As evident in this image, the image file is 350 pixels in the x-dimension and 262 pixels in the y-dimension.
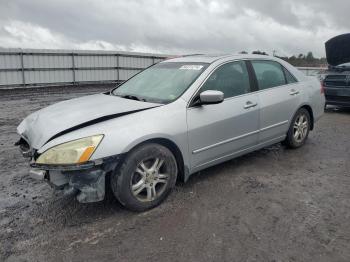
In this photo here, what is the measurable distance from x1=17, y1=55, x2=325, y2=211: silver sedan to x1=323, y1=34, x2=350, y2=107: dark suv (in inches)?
174

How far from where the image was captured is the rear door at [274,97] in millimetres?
4930

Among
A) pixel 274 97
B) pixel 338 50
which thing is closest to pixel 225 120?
pixel 274 97

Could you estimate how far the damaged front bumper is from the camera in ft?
10.6

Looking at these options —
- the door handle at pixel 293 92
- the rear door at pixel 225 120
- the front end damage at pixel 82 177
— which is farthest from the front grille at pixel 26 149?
the door handle at pixel 293 92

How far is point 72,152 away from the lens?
318cm

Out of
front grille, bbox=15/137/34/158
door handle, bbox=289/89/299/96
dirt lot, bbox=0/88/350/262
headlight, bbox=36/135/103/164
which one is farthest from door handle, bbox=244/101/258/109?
front grille, bbox=15/137/34/158

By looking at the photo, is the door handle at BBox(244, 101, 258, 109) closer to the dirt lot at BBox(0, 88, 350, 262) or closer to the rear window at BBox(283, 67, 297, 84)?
the dirt lot at BBox(0, 88, 350, 262)

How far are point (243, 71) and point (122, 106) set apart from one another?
182 cm

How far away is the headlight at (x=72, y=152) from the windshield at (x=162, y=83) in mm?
1061

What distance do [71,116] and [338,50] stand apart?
919 centimetres

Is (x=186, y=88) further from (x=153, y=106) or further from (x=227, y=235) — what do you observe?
(x=227, y=235)

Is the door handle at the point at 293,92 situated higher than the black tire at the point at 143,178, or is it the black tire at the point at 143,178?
the door handle at the point at 293,92

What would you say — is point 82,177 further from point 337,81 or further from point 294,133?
point 337,81

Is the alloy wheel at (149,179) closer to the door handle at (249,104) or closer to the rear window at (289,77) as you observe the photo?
the door handle at (249,104)
